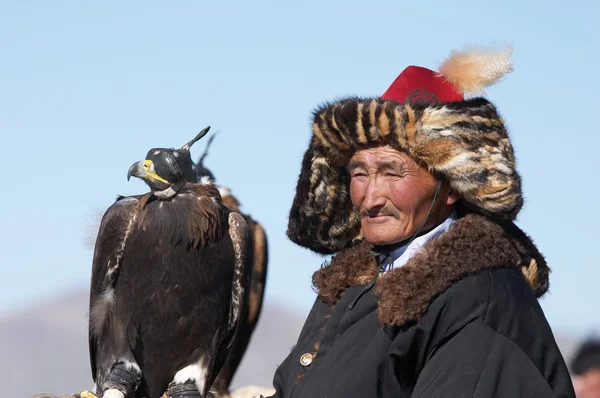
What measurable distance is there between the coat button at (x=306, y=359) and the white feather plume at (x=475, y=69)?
0.98m

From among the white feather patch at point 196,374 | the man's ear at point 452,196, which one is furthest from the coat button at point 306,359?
the white feather patch at point 196,374

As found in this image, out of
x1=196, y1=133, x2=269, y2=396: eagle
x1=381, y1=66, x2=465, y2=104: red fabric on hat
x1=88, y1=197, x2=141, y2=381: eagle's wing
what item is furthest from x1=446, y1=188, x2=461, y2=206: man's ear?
x1=196, y1=133, x2=269, y2=396: eagle

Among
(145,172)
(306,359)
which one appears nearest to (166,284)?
(145,172)

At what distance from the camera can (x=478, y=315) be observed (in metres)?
2.84

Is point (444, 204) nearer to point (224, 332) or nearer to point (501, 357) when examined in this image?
point (501, 357)

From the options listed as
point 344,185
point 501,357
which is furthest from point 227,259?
point 501,357

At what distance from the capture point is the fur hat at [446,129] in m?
3.09

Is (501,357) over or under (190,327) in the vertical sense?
over

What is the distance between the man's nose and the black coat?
0.81ft

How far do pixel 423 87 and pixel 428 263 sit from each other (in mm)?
615

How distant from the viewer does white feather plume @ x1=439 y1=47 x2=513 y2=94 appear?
329 cm

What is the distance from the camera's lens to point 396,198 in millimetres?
3178

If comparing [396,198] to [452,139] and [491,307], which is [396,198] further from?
[491,307]

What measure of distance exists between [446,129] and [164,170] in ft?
10.7
